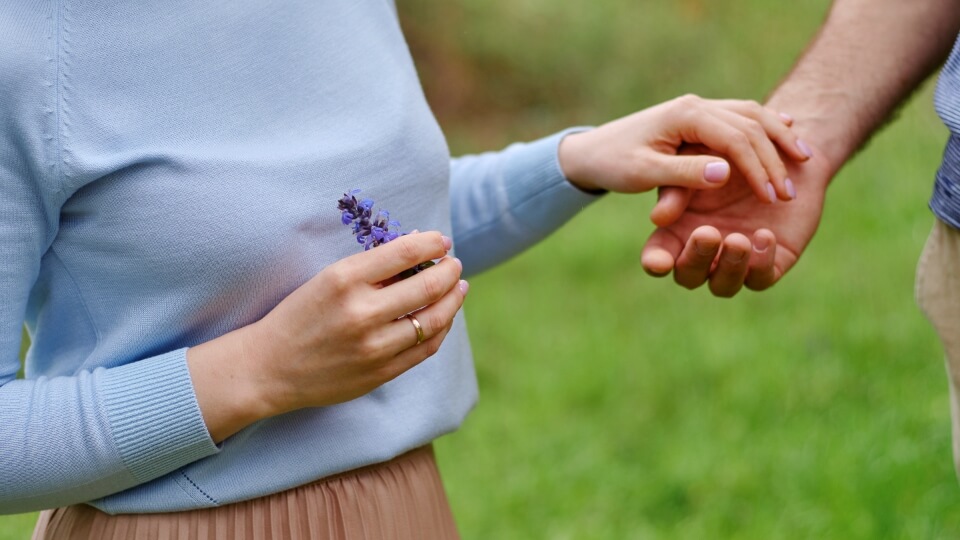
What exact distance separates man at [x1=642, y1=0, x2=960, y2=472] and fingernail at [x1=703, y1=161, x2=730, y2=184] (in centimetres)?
8

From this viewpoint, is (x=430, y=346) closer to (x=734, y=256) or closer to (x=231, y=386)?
(x=231, y=386)

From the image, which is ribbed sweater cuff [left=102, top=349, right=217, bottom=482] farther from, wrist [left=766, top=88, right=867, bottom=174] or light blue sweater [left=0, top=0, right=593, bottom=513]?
wrist [left=766, top=88, right=867, bottom=174]

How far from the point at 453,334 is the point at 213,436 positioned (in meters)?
0.42

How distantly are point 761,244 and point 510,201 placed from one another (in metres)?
0.41

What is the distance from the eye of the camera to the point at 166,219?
51.1 inches

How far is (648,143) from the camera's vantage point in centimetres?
176

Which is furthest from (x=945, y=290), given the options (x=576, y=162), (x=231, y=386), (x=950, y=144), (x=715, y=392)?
(x=715, y=392)

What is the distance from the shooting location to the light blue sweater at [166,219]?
126cm

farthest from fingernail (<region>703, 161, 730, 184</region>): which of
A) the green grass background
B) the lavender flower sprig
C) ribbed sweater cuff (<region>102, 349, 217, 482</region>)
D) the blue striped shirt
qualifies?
the green grass background

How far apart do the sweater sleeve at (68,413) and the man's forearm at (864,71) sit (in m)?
1.23

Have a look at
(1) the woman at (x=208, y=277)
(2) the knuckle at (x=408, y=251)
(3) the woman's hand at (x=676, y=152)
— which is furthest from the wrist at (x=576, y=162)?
(2) the knuckle at (x=408, y=251)

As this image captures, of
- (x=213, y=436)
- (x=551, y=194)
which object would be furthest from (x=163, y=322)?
(x=551, y=194)

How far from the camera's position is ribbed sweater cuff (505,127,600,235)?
1.79 m

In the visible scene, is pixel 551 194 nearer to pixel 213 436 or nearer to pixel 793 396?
pixel 213 436
